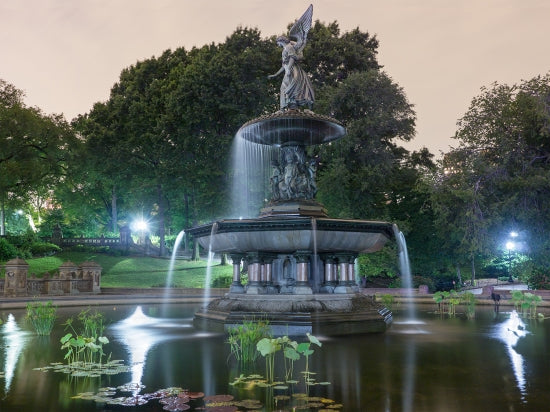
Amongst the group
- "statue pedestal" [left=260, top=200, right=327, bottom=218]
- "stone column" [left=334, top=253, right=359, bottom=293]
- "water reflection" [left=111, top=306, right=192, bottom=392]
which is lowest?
"water reflection" [left=111, top=306, right=192, bottom=392]

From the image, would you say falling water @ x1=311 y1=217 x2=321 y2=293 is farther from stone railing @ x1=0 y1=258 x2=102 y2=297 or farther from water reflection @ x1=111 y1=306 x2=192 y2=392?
stone railing @ x1=0 y1=258 x2=102 y2=297

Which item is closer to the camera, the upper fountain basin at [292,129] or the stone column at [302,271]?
the stone column at [302,271]

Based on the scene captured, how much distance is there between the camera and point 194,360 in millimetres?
7883

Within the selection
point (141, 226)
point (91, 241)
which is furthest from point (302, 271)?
point (141, 226)

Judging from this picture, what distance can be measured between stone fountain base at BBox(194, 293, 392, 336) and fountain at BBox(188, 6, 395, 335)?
2 cm

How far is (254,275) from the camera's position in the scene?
1321 cm

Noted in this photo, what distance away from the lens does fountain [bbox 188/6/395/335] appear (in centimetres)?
1207

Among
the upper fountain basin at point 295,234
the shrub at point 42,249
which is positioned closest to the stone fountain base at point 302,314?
the upper fountain basin at point 295,234

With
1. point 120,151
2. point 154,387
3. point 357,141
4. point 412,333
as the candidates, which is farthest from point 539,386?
point 120,151

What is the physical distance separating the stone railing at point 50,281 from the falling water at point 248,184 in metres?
11.0

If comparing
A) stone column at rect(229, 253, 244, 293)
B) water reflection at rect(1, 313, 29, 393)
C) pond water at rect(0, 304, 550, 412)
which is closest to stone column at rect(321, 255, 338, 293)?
pond water at rect(0, 304, 550, 412)

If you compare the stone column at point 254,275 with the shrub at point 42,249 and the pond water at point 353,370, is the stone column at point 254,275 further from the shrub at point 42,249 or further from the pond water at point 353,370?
the shrub at point 42,249

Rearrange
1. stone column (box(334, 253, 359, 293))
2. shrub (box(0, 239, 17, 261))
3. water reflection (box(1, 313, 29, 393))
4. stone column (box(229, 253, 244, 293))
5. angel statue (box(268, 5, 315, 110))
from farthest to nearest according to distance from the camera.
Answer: shrub (box(0, 239, 17, 261)) < angel statue (box(268, 5, 315, 110)) < stone column (box(229, 253, 244, 293)) < stone column (box(334, 253, 359, 293)) < water reflection (box(1, 313, 29, 393))

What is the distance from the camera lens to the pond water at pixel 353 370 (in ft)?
17.4
